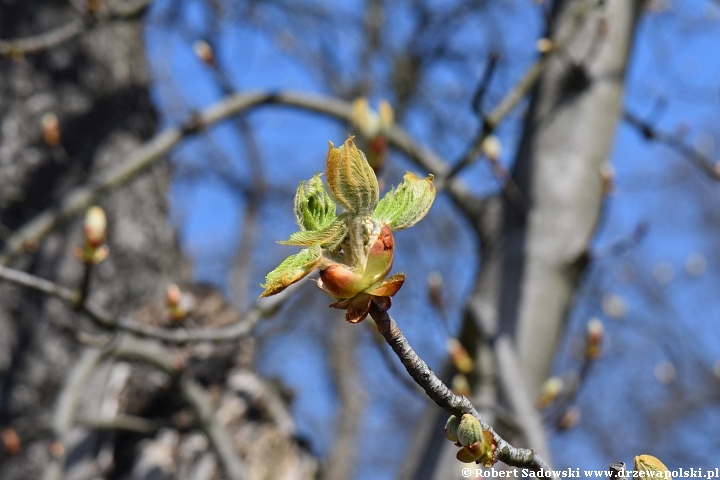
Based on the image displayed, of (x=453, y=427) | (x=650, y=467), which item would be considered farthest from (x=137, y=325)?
(x=650, y=467)

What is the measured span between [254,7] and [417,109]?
6.02 feet

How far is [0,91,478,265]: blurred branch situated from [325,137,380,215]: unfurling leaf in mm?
1441

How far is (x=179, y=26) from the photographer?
416cm

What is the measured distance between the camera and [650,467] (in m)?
0.61

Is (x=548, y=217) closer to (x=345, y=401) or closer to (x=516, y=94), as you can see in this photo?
(x=516, y=94)

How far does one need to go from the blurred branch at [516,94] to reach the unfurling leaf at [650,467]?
133cm

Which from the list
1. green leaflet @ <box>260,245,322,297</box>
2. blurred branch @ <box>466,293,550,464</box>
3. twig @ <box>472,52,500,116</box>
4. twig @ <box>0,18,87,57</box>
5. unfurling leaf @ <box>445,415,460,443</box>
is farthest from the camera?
twig @ <box>0,18,87,57</box>

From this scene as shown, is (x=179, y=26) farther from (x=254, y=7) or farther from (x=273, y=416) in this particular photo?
(x=273, y=416)

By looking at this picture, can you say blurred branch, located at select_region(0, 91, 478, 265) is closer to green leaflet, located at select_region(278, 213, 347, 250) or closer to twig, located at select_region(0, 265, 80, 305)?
twig, located at select_region(0, 265, 80, 305)

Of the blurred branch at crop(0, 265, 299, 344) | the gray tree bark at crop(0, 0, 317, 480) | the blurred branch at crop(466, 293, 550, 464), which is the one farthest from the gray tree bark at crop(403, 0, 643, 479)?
the gray tree bark at crop(0, 0, 317, 480)

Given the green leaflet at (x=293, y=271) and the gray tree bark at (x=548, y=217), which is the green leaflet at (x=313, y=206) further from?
the gray tree bark at (x=548, y=217)

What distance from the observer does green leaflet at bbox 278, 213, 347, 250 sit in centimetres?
55

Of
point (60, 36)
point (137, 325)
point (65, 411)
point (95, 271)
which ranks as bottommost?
point (95, 271)

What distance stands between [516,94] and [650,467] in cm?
154
